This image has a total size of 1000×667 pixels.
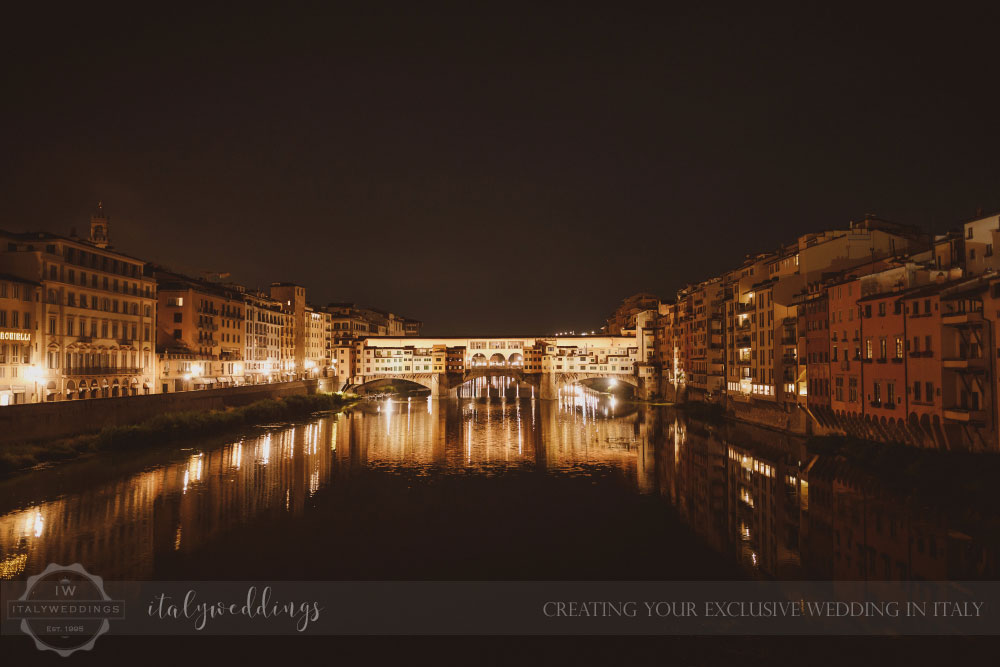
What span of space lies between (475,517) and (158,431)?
18947 mm

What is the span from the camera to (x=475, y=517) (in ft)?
59.8

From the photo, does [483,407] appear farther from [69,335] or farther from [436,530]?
[436,530]

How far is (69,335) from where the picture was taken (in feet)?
99.2

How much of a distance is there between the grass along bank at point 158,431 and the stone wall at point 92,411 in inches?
16.2

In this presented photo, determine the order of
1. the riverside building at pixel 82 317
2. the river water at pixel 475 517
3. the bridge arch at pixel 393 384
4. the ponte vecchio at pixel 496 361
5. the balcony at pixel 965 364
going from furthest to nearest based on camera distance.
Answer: the bridge arch at pixel 393 384
the ponte vecchio at pixel 496 361
the riverside building at pixel 82 317
the balcony at pixel 965 364
the river water at pixel 475 517

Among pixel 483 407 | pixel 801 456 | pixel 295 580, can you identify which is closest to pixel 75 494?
pixel 295 580

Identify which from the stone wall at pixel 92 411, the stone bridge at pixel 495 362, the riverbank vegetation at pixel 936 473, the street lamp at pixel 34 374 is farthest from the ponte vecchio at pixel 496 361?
the riverbank vegetation at pixel 936 473

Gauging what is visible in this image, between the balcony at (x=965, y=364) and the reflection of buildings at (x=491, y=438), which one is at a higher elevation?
the balcony at (x=965, y=364)

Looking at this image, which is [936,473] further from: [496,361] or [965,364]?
[496,361]

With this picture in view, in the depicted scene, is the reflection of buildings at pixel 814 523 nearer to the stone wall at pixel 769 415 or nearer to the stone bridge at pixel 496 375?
the stone wall at pixel 769 415

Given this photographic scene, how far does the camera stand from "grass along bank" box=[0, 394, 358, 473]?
76.5 feet

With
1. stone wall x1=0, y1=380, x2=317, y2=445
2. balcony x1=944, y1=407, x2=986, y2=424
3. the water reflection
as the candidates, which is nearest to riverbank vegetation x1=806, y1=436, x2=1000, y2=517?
balcony x1=944, y1=407, x2=986, y2=424

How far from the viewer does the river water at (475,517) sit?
1398cm

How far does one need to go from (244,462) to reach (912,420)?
23860mm
